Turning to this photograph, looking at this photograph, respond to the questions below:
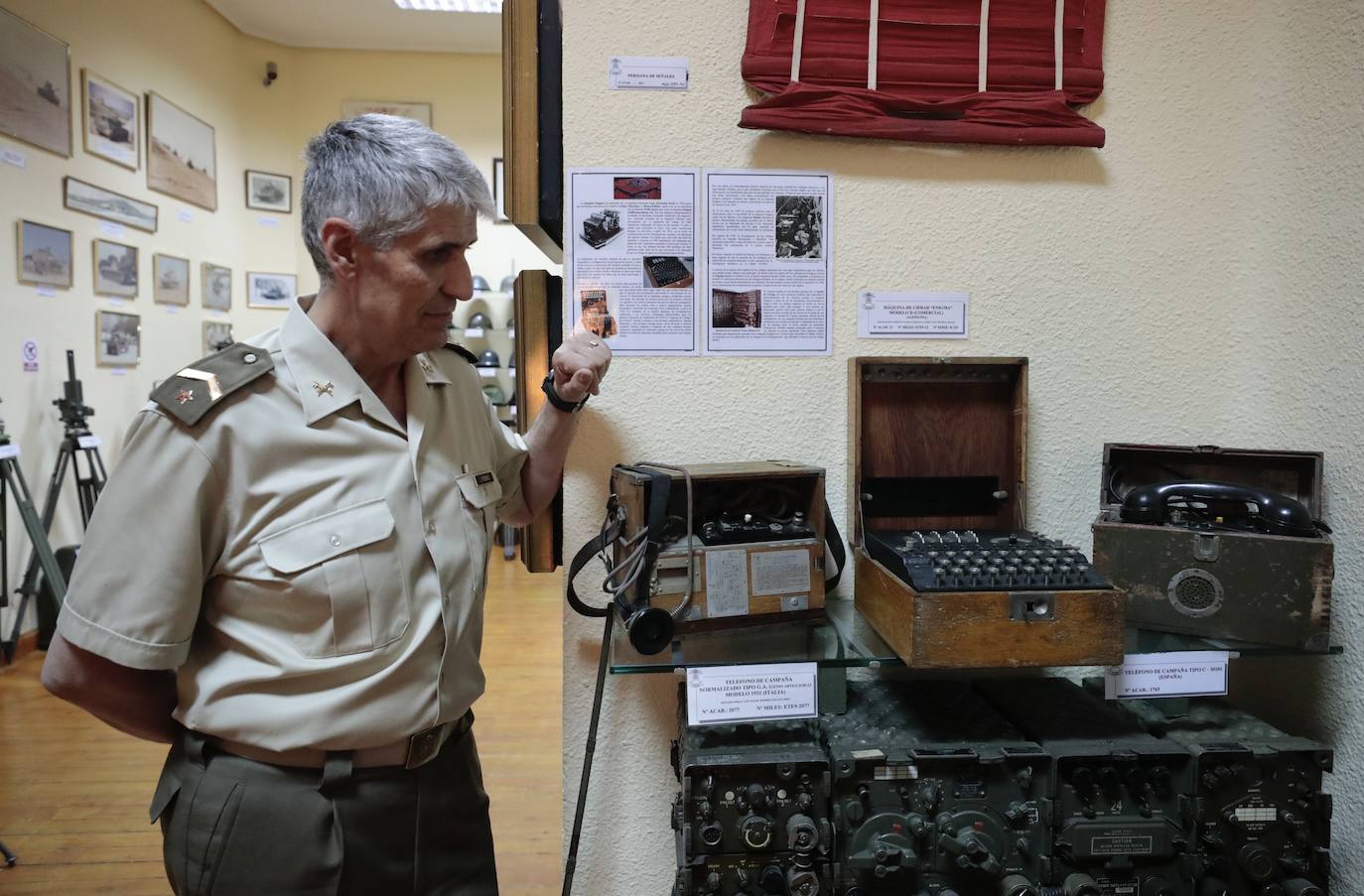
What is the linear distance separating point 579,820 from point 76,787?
236cm

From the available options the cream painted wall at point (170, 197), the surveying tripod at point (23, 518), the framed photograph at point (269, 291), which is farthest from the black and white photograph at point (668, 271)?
the framed photograph at point (269, 291)

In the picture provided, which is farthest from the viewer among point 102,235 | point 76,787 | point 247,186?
point 247,186

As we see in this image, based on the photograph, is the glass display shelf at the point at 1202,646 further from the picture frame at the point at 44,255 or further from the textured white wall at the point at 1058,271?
the picture frame at the point at 44,255

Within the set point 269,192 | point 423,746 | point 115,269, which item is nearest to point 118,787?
point 423,746

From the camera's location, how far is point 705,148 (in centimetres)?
162

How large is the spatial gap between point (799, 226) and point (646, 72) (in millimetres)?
432

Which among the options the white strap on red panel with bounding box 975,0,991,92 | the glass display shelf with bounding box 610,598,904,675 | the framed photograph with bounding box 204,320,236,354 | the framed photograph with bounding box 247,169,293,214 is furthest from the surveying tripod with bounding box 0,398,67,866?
the white strap on red panel with bounding box 975,0,991,92

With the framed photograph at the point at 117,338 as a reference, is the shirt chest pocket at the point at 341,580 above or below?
below

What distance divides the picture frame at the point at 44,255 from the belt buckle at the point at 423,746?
14.0 ft

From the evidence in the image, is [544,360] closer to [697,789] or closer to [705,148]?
[705,148]

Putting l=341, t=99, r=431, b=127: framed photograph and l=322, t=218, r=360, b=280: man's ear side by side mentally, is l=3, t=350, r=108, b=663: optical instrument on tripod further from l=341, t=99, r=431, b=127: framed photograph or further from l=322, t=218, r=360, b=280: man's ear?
l=322, t=218, r=360, b=280: man's ear

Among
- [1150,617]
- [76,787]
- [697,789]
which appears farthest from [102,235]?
[1150,617]

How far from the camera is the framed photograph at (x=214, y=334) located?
225 inches

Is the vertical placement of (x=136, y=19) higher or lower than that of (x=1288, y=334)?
higher
